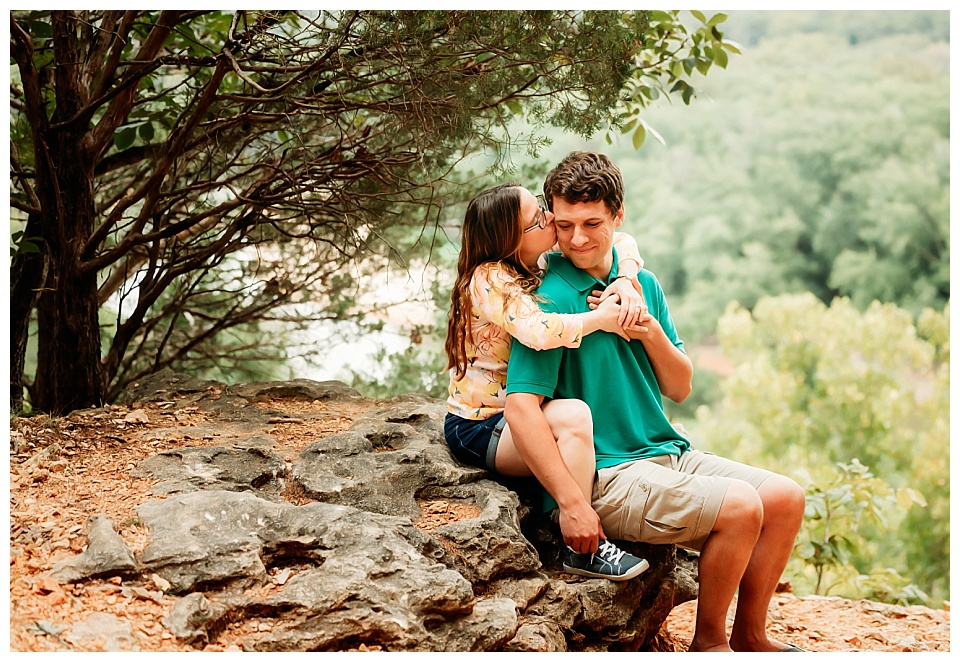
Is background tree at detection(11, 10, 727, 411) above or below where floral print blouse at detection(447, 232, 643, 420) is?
above

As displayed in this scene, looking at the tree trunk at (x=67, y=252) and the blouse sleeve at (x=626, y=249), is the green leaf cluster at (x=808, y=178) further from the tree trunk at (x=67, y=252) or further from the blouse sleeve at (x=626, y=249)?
the tree trunk at (x=67, y=252)

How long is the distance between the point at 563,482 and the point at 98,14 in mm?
2779

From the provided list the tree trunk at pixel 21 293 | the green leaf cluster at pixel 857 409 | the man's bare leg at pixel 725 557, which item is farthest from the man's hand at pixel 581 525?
the green leaf cluster at pixel 857 409

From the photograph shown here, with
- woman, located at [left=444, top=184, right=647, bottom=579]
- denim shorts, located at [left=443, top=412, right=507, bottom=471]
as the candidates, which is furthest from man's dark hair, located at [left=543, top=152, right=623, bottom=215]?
denim shorts, located at [left=443, top=412, right=507, bottom=471]

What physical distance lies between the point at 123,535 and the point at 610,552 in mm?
1304

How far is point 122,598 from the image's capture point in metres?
1.99

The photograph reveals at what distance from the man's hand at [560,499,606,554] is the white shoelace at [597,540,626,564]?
0.04m

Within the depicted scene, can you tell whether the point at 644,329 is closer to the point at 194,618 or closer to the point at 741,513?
the point at 741,513

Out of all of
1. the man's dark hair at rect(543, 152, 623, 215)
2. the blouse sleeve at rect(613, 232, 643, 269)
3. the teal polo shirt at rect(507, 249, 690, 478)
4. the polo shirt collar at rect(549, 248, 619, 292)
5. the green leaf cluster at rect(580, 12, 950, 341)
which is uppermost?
the green leaf cluster at rect(580, 12, 950, 341)

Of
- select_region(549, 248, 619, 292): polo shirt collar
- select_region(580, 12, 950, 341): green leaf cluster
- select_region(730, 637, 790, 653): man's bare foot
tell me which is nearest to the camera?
select_region(730, 637, 790, 653): man's bare foot

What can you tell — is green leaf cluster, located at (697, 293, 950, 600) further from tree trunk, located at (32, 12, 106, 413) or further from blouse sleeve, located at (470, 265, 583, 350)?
tree trunk, located at (32, 12, 106, 413)

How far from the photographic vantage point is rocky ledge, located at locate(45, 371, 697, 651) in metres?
2.02

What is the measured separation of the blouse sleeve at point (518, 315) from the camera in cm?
239

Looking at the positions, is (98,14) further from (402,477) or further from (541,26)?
(402,477)
